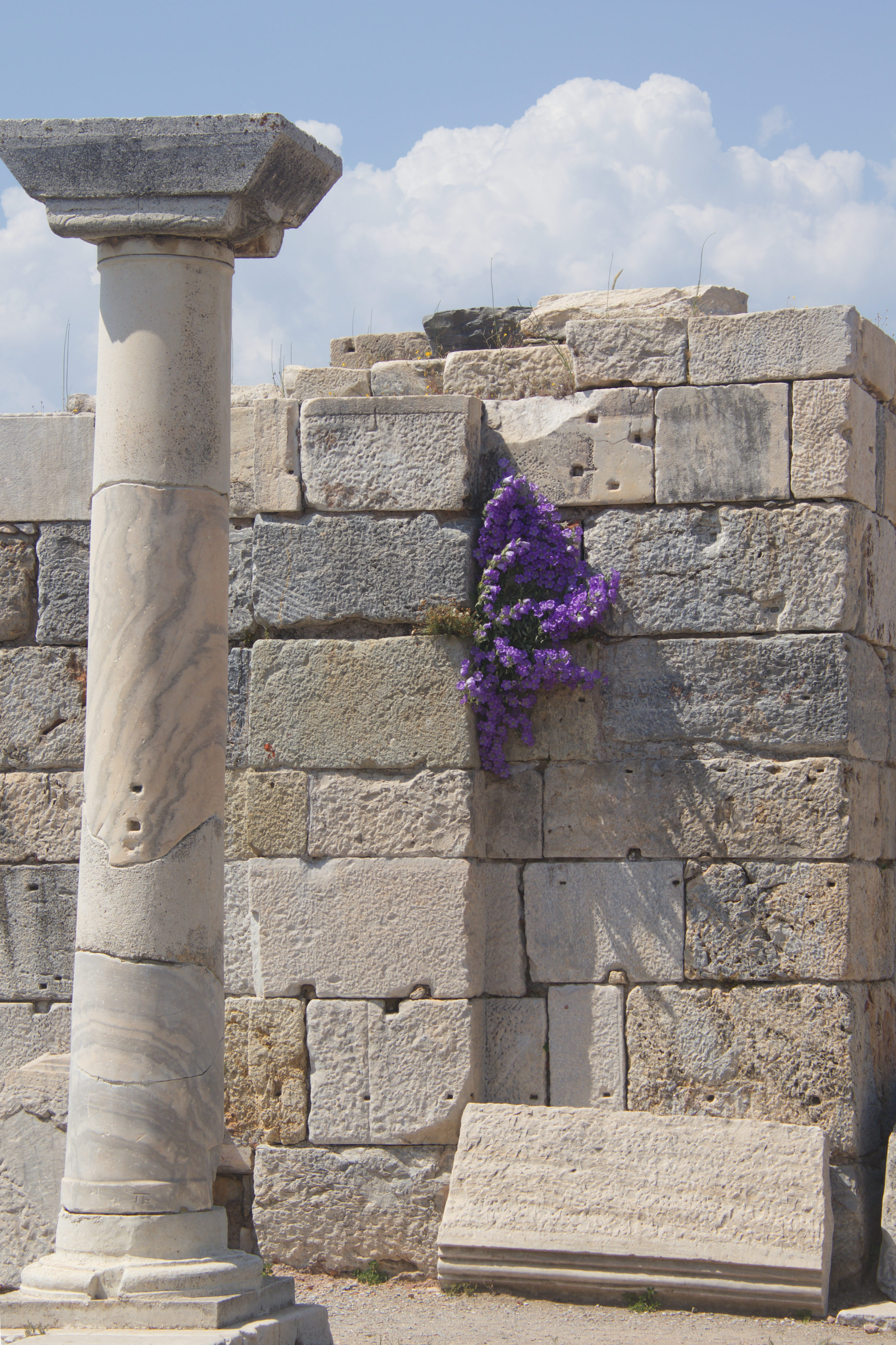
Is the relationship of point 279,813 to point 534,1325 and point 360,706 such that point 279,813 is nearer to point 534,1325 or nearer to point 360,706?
point 360,706

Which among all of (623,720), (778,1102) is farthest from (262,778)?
(778,1102)

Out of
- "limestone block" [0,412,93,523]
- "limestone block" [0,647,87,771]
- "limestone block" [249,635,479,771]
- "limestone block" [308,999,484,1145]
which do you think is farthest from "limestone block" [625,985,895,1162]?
"limestone block" [0,412,93,523]

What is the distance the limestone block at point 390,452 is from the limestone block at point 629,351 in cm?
55

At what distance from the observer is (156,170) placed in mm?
5109

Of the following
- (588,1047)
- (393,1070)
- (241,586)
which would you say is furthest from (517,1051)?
(241,586)

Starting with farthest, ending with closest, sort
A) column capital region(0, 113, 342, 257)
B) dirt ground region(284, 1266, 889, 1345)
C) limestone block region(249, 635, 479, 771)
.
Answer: limestone block region(249, 635, 479, 771) → dirt ground region(284, 1266, 889, 1345) → column capital region(0, 113, 342, 257)

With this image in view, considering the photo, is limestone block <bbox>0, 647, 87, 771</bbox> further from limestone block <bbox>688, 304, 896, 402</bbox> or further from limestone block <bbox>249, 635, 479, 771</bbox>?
limestone block <bbox>688, 304, 896, 402</bbox>

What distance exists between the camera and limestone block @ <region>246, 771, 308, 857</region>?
6.82 meters

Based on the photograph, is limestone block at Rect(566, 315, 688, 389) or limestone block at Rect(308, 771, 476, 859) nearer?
limestone block at Rect(308, 771, 476, 859)

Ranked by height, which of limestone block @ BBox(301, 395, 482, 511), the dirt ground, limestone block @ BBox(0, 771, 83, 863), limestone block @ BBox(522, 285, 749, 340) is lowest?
the dirt ground

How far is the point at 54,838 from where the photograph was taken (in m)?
7.36

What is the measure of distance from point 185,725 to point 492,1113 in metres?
2.44

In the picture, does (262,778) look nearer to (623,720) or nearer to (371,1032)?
(371,1032)

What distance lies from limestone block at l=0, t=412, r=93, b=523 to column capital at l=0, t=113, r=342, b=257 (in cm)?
238
